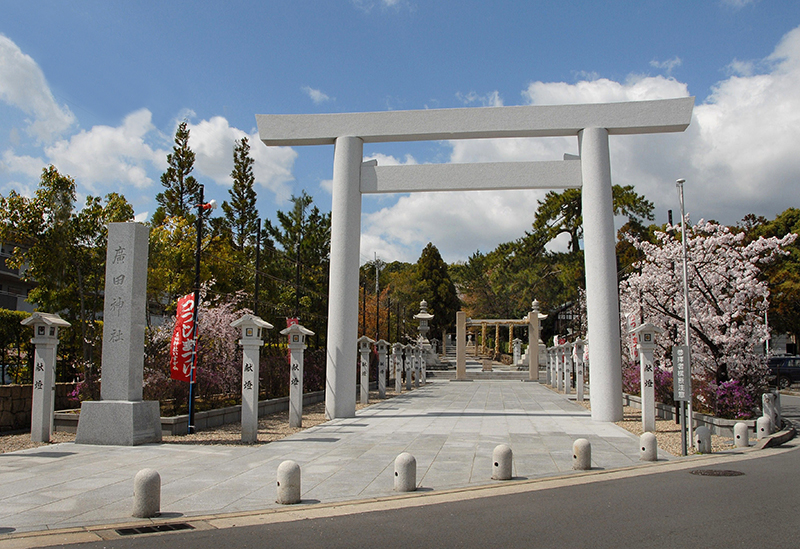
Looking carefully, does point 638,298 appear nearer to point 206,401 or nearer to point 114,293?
point 206,401

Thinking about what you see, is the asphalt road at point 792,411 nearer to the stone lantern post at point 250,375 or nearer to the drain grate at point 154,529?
the stone lantern post at point 250,375

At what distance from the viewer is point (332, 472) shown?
→ 8508 mm

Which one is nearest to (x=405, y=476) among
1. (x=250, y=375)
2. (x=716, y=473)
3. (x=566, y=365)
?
(x=716, y=473)

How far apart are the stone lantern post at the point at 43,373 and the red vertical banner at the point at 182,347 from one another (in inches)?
80.4

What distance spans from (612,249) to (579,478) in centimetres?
781

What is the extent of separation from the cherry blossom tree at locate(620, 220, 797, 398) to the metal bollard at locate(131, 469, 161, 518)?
40.0 ft

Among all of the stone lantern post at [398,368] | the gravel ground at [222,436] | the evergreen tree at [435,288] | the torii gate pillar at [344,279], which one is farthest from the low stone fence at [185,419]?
the evergreen tree at [435,288]

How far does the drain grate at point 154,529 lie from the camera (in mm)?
5688

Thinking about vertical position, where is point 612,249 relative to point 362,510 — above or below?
above

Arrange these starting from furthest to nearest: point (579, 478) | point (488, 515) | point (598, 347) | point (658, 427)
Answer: point (598, 347)
point (658, 427)
point (579, 478)
point (488, 515)

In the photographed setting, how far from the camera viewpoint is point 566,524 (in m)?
5.91

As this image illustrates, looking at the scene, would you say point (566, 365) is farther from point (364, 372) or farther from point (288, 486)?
point (288, 486)

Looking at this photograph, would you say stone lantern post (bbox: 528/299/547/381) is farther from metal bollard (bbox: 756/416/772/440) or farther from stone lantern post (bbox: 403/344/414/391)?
metal bollard (bbox: 756/416/772/440)

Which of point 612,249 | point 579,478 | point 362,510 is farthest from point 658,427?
point 362,510
